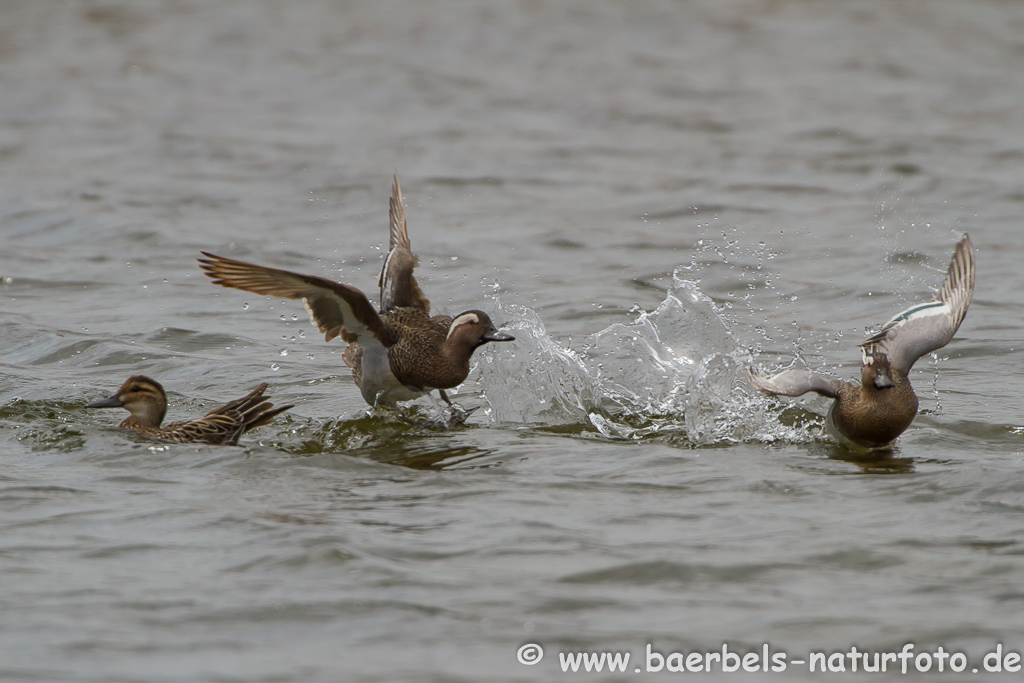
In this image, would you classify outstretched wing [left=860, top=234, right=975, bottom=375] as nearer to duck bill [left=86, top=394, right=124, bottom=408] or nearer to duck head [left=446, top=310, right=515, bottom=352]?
duck head [left=446, top=310, right=515, bottom=352]

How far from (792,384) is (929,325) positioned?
3.51ft

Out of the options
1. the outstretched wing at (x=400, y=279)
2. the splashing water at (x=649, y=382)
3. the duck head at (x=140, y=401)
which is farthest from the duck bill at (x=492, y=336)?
the duck head at (x=140, y=401)

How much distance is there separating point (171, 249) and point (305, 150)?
476 cm

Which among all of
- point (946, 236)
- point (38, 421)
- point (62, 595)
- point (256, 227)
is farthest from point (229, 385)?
point (946, 236)

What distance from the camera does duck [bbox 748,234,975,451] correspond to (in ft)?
24.0

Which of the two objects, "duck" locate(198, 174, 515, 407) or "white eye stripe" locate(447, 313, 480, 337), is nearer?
"duck" locate(198, 174, 515, 407)

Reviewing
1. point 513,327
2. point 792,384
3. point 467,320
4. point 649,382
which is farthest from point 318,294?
point 792,384

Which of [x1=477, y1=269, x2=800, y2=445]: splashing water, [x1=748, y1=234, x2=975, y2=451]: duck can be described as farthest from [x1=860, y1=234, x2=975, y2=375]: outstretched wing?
[x1=477, y1=269, x2=800, y2=445]: splashing water

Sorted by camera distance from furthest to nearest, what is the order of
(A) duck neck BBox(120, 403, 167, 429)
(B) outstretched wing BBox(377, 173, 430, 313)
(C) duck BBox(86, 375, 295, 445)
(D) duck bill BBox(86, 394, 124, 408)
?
(B) outstretched wing BBox(377, 173, 430, 313) → (D) duck bill BBox(86, 394, 124, 408) → (A) duck neck BBox(120, 403, 167, 429) → (C) duck BBox(86, 375, 295, 445)

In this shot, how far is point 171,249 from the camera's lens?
13.6 metres

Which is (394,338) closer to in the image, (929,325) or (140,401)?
(140,401)

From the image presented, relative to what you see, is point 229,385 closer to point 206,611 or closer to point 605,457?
point 605,457

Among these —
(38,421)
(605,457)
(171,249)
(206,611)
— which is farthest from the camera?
(171,249)

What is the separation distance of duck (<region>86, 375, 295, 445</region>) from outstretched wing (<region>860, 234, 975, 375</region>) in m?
3.50
